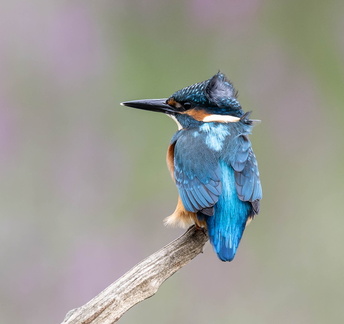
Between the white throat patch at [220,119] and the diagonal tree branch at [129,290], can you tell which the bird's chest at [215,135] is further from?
the diagonal tree branch at [129,290]

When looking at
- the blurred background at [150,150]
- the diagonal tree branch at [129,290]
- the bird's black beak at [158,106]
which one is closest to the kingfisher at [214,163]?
the bird's black beak at [158,106]

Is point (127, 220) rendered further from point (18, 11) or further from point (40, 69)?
point (18, 11)

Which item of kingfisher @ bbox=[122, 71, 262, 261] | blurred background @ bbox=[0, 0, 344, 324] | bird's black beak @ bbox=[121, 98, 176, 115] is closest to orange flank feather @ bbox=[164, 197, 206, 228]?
kingfisher @ bbox=[122, 71, 262, 261]

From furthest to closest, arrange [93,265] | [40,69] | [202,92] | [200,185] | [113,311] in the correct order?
[40,69] < [93,265] < [202,92] < [200,185] < [113,311]

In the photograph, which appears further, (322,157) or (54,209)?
(322,157)

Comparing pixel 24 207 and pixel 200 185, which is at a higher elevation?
pixel 24 207

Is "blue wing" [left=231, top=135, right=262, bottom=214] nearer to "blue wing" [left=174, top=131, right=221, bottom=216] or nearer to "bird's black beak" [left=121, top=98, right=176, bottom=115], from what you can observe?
"blue wing" [left=174, top=131, right=221, bottom=216]

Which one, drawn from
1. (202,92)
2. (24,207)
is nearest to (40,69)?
(24,207)
